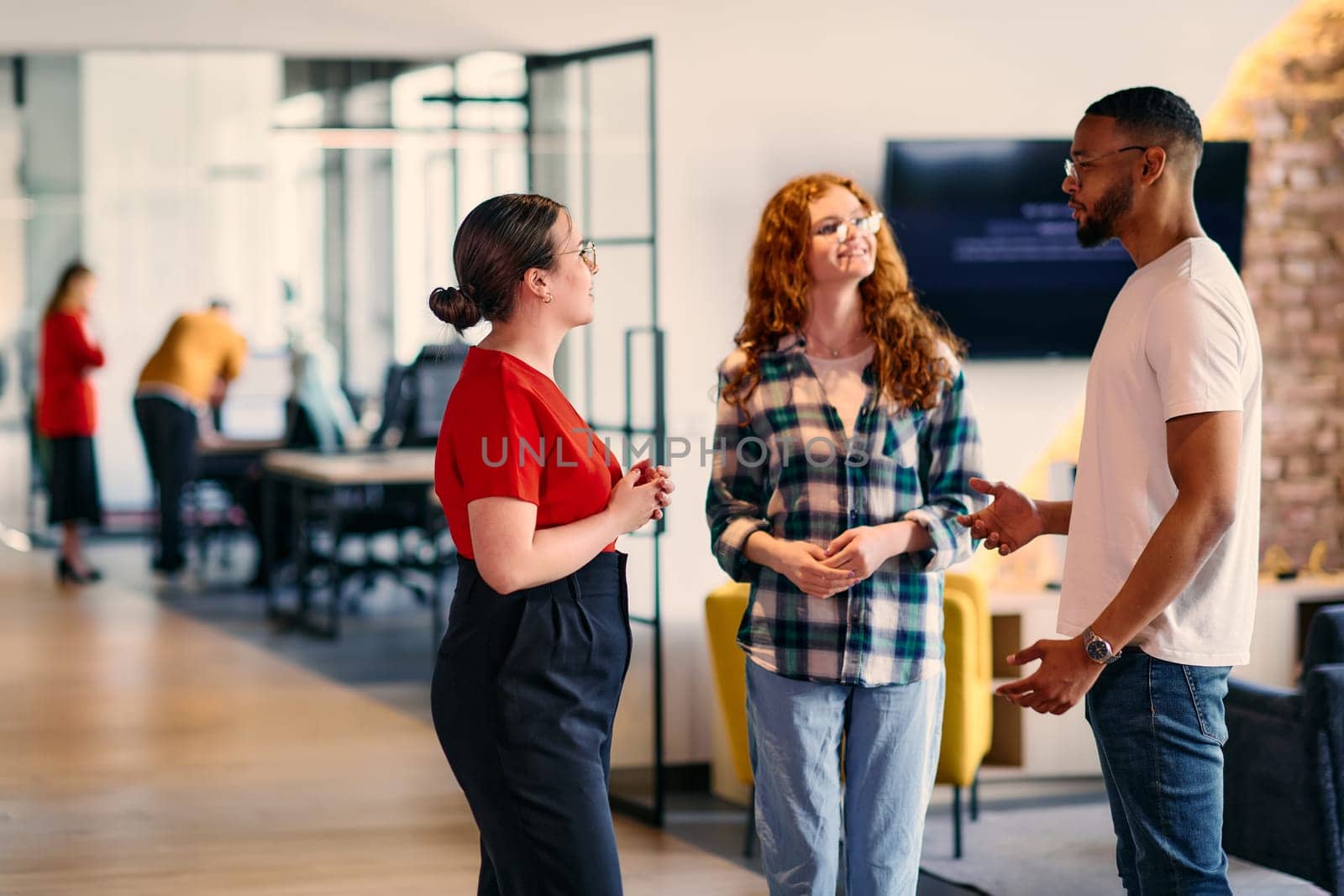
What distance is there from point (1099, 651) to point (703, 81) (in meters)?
2.99

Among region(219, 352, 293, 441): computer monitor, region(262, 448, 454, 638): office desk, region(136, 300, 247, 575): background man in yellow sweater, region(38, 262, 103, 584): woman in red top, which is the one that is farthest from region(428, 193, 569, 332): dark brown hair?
region(219, 352, 293, 441): computer monitor

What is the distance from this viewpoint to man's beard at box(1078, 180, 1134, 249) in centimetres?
219

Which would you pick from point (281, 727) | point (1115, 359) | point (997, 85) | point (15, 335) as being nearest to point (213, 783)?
point (281, 727)

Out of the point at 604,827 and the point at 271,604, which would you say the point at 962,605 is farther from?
the point at 271,604

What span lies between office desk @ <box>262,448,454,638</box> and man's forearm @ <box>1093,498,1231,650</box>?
4994 millimetres

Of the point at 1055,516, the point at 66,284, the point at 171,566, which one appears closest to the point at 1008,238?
the point at 1055,516

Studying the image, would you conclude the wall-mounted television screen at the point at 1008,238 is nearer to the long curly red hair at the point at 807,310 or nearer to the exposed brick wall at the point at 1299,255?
the exposed brick wall at the point at 1299,255

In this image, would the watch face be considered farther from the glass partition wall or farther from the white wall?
the glass partition wall

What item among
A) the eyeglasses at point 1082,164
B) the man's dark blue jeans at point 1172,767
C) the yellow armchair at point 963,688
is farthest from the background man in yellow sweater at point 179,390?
the man's dark blue jeans at point 1172,767

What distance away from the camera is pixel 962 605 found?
405cm

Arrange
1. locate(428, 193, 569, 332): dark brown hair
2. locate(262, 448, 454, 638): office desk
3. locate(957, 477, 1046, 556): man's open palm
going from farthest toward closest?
locate(262, 448, 454, 638): office desk < locate(957, 477, 1046, 556): man's open palm < locate(428, 193, 569, 332): dark brown hair

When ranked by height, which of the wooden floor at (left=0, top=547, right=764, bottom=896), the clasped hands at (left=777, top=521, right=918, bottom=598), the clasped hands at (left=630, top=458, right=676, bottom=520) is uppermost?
the clasped hands at (left=630, top=458, right=676, bottom=520)

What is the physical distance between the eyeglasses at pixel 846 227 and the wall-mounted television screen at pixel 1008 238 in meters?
2.08

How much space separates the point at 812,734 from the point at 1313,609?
10.1ft
